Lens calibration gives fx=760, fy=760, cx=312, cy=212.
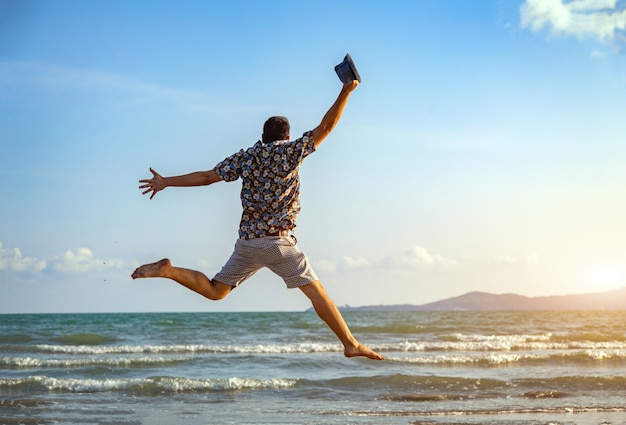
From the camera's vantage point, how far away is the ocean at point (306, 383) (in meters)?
11.5

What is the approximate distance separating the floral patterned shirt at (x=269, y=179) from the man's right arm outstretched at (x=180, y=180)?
9 cm

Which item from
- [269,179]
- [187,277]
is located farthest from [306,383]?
[269,179]

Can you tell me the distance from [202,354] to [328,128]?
15890 mm

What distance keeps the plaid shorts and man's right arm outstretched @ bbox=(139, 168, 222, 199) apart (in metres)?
0.55

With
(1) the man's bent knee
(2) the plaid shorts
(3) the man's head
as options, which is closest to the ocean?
(1) the man's bent knee

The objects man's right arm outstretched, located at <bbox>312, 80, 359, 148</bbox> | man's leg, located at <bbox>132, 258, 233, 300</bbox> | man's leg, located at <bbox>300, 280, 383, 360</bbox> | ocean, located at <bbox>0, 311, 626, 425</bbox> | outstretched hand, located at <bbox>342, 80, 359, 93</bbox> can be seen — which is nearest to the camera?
outstretched hand, located at <bbox>342, 80, 359, 93</bbox>

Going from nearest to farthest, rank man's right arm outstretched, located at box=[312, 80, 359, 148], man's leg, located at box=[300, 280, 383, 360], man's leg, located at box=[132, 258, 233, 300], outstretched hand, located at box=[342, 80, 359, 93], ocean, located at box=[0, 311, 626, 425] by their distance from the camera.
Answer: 1. outstretched hand, located at box=[342, 80, 359, 93]
2. man's right arm outstretched, located at box=[312, 80, 359, 148]
3. man's leg, located at box=[132, 258, 233, 300]
4. man's leg, located at box=[300, 280, 383, 360]
5. ocean, located at box=[0, 311, 626, 425]

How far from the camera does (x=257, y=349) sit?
21.6m

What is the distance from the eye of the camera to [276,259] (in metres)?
6.02

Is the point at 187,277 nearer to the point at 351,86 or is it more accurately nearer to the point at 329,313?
the point at 329,313

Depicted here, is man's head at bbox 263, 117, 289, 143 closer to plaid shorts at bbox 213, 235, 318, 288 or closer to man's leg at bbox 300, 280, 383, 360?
plaid shorts at bbox 213, 235, 318, 288

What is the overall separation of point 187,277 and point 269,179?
1.05 metres

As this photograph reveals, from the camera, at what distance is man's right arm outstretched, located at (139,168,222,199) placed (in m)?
6.00

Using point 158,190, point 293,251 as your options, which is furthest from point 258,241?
point 158,190
